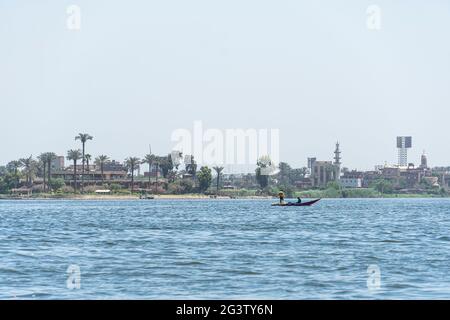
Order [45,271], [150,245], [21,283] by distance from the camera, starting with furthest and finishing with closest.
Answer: [150,245]
[45,271]
[21,283]

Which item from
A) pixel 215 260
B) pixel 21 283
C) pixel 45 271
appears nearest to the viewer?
pixel 21 283

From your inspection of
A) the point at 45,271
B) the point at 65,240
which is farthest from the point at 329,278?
the point at 65,240

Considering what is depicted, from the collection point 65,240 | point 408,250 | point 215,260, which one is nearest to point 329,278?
point 215,260

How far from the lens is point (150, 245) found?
50688mm

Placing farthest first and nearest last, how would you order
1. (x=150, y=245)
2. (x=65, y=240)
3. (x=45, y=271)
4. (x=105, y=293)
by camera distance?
(x=65, y=240) < (x=150, y=245) < (x=45, y=271) < (x=105, y=293)
